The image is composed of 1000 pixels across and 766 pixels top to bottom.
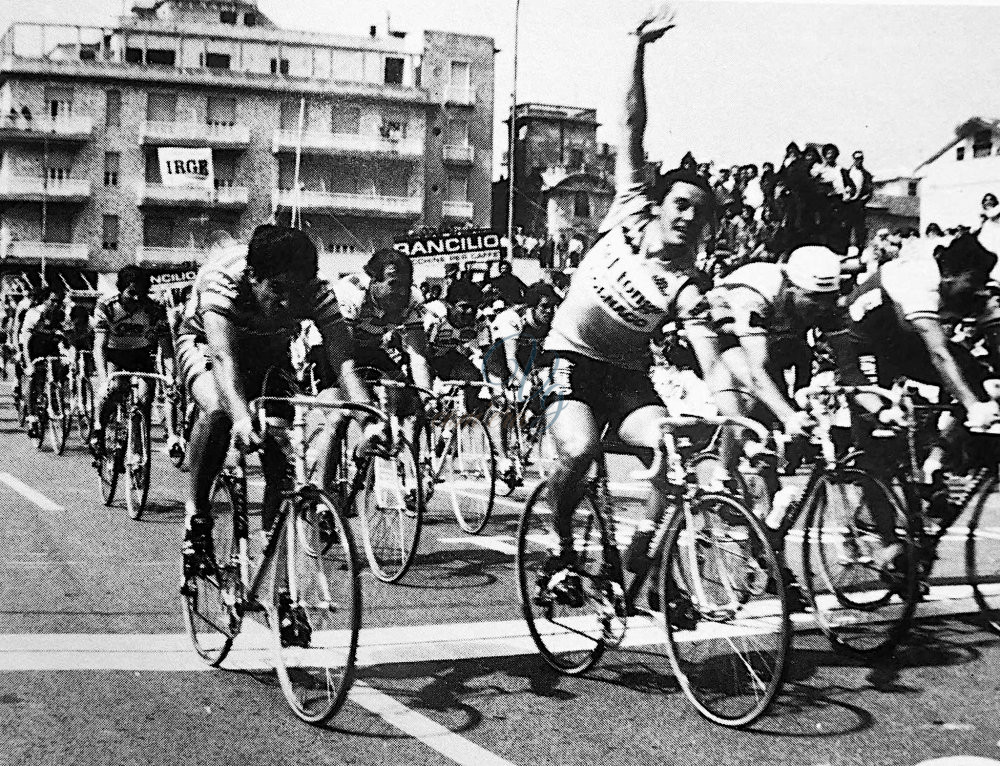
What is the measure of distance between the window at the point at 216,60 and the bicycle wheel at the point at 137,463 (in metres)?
3.43

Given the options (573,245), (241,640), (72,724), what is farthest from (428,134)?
(72,724)

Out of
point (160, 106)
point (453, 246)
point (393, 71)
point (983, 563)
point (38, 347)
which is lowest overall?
point (983, 563)

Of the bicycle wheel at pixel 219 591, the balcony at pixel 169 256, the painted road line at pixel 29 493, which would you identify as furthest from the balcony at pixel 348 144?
the painted road line at pixel 29 493

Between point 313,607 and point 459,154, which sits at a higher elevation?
point 459,154

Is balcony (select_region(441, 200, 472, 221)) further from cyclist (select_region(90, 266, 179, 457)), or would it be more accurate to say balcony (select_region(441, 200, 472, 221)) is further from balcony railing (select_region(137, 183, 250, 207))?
cyclist (select_region(90, 266, 179, 457))

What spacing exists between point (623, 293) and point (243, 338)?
1388mm

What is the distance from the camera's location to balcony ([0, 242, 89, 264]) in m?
4.74

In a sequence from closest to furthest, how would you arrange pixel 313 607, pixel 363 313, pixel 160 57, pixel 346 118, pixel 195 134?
pixel 313 607, pixel 160 57, pixel 195 134, pixel 346 118, pixel 363 313

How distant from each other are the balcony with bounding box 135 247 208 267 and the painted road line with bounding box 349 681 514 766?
6.93 feet

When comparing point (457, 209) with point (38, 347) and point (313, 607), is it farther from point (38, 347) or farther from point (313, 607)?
point (38, 347)

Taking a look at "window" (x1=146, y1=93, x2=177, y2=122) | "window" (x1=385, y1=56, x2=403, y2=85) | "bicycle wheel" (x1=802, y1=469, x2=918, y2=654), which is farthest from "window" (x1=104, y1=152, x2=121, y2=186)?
"bicycle wheel" (x1=802, y1=469, x2=918, y2=654)

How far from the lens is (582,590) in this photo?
4191mm

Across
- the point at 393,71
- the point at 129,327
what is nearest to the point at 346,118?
the point at 393,71

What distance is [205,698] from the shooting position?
377 cm
